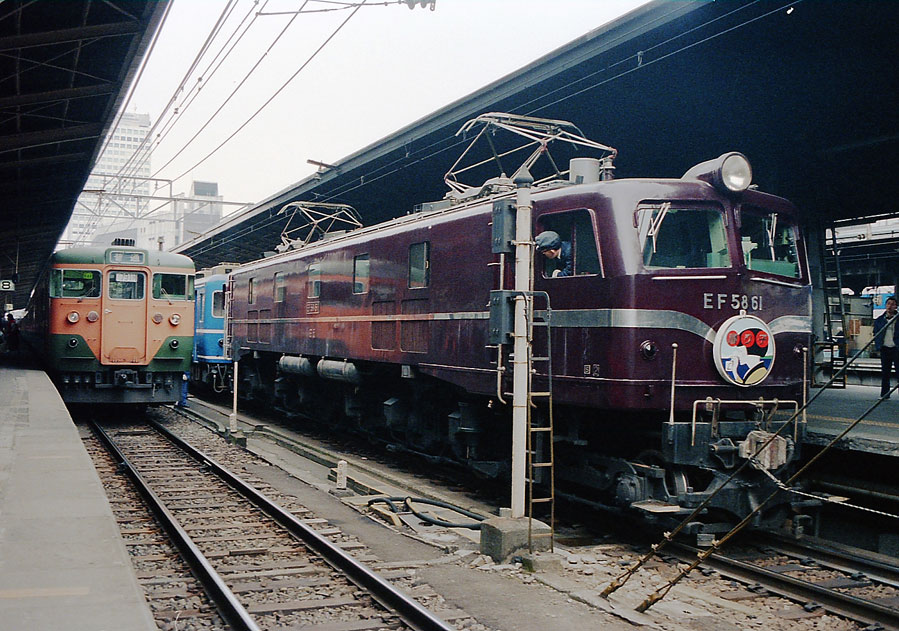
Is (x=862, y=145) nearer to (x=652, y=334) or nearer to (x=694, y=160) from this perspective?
(x=694, y=160)

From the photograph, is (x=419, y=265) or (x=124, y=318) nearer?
(x=419, y=265)

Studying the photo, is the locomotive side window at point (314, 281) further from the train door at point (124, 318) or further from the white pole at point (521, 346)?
the white pole at point (521, 346)

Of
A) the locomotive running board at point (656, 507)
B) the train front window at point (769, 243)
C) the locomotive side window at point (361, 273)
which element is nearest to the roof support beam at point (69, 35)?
the locomotive side window at point (361, 273)

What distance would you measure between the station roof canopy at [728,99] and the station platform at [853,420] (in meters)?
3.47

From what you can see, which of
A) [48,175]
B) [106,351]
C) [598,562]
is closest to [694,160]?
[598,562]

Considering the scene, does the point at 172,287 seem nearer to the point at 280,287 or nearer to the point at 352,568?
the point at 280,287

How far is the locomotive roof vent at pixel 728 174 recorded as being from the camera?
8.39 meters

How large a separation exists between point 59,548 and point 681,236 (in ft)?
19.5

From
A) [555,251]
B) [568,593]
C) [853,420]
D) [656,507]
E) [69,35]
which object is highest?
[69,35]

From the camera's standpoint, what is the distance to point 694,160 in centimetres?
1572

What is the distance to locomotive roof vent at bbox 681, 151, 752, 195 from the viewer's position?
8.39 metres

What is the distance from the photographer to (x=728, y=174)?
27.6 ft

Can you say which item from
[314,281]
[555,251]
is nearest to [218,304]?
[314,281]

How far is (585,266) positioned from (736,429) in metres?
2.08
